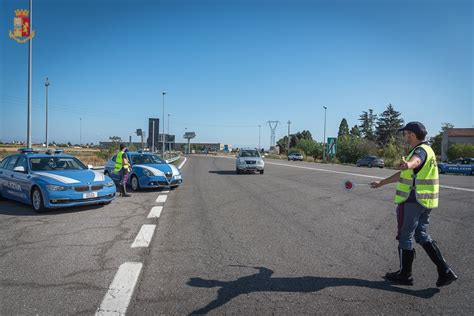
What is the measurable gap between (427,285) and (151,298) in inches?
121

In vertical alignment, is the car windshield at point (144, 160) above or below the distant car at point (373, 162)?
above

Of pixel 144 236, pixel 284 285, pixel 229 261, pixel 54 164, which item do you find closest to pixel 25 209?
pixel 54 164

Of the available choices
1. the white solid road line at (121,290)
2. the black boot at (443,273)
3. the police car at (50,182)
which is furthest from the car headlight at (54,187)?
the black boot at (443,273)

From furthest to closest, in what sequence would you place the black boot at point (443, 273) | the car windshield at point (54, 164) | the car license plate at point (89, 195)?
the car windshield at point (54, 164)
the car license plate at point (89, 195)
the black boot at point (443, 273)

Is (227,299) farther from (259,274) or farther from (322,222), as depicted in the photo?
(322,222)

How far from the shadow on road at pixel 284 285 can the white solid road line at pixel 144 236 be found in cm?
183

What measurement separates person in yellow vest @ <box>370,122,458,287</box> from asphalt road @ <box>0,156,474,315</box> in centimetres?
19

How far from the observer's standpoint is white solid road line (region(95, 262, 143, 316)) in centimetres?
348

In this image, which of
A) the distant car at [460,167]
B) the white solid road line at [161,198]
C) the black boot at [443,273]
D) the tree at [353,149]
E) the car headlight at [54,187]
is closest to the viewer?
the black boot at [443,273]

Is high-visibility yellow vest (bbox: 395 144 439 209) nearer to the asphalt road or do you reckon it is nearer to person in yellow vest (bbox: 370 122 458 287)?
person in yellow vest (bbox: 370 122 458 287)

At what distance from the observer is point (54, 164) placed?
31.0ft

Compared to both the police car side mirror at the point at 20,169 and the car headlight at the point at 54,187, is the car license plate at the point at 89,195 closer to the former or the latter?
the car headlight at the point at 54,187

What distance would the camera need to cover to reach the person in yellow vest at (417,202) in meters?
4.07

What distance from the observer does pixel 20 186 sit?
29.5ft
